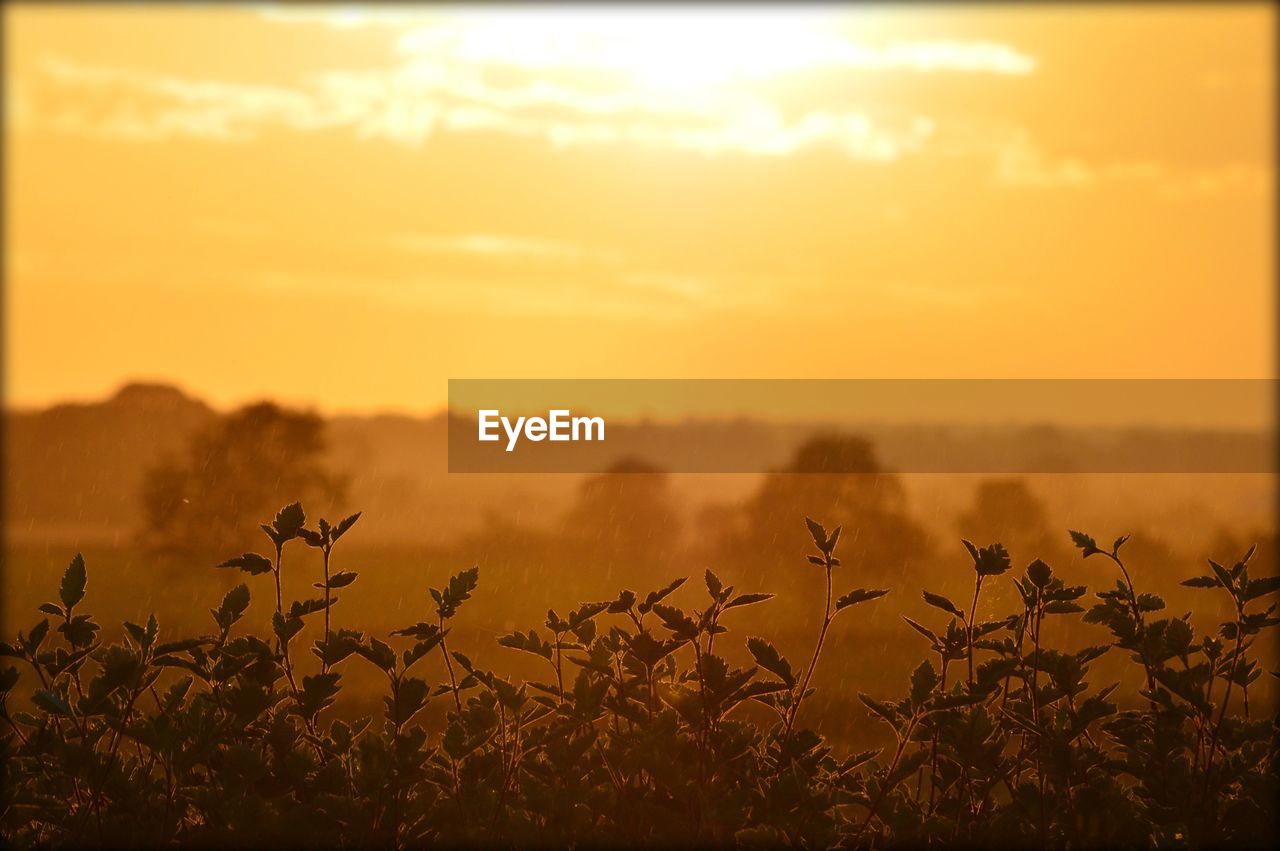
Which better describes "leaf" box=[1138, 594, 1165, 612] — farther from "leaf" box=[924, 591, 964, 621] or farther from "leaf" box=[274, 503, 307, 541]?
"leaf" box=[274, 503, 307, 541]

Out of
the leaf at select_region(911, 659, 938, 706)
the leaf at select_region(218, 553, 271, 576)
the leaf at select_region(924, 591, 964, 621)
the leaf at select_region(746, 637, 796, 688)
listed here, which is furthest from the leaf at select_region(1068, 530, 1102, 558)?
the leaf at select_region(218, 553, 271, 576)

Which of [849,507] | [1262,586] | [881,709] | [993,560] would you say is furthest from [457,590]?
[849,507]

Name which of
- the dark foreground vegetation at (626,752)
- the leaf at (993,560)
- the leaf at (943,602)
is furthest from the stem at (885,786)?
the leaf at (993,560)

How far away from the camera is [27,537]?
33.9 m

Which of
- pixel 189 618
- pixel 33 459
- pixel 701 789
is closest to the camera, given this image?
pixel 701 789

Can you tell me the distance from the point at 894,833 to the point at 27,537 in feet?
118

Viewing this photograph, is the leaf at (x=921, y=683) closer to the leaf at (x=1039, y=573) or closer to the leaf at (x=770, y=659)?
the leaf at (x=770, y=659)

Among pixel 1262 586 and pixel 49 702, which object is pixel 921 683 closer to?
pixel 1262 586

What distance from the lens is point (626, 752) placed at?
3.00 metres

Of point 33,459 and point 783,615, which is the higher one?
point 33,459

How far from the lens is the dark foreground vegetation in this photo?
2836mm

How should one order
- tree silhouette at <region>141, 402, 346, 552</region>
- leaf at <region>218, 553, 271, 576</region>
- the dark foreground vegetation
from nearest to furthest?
the dark foreground vegetation, leaf at <region>218, 553, 271, 576</region>, tree silhouette at <region>141, 402, 346, 552</region>

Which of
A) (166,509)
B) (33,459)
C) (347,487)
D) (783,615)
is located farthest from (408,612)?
(33,459)

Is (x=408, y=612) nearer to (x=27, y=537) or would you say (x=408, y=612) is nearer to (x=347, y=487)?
(x=347, y=487)
